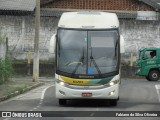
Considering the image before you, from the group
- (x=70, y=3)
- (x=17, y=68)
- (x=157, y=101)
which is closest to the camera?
(x=157, y=101)

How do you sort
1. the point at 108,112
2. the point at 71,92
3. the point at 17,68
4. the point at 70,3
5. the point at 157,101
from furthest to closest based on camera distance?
the point at 70,3 → the point at 17,68 → the point at 157,101 → the point at 71,92 → the point at 108,112

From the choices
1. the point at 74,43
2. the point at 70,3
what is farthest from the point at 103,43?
the point at 70,3

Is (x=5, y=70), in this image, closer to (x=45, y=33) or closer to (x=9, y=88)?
(x=9, y=88)

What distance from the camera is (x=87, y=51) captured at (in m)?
21.5

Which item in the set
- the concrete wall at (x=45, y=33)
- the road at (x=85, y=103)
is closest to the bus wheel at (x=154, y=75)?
the concrete wall at (x=45, y=33)

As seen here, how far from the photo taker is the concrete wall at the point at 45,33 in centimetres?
4184

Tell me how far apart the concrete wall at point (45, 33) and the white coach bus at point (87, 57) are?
65.7 feet

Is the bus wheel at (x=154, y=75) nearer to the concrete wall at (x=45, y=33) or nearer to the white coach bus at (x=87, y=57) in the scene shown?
the concrete wall at (x=45, y=33)

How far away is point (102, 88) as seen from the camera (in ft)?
69.1

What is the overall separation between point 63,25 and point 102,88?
2.81 metres

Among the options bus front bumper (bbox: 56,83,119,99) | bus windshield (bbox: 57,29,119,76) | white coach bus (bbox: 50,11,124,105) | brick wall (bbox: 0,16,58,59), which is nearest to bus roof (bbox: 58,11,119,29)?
white coach bus (bbox: 50,11,124,105)

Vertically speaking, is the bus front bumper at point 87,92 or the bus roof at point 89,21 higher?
the bus roof at point 89,21

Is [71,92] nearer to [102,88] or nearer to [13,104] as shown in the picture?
[102,88]

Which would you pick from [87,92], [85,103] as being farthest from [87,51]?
[85,103]
